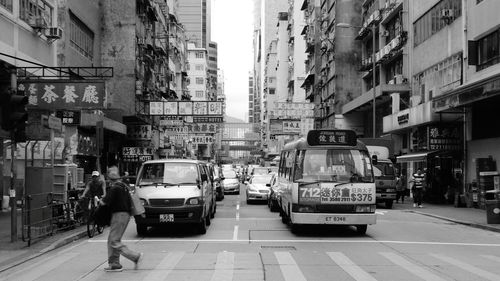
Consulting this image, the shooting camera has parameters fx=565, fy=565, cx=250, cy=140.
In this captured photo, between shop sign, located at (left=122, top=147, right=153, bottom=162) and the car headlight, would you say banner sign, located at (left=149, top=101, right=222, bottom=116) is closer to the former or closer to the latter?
shop sign, located at (left=122, top=147, right=153, bottom=162)

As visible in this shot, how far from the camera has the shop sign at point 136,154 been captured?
45594mm

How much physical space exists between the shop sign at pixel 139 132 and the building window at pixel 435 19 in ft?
74.7

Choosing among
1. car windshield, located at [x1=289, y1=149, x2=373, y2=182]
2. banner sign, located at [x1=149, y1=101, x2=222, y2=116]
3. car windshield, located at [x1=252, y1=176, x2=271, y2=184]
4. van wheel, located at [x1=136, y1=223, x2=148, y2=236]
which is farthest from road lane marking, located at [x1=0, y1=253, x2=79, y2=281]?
banner sign, located at [x1=149, y1=101, x2=222, y2=116]

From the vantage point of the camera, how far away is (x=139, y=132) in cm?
4806

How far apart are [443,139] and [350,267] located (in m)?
21.5

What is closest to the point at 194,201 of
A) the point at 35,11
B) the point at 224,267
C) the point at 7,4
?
the point at 224,267

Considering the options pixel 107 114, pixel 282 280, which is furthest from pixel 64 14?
pixel 282 280

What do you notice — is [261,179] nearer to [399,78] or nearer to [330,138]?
[330,138]

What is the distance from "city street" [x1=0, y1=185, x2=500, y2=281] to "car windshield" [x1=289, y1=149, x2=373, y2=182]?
1638 mm

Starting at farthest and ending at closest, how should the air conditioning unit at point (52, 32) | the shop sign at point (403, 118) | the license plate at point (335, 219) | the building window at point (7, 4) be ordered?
the shop sign at point (403, 118), the air conditioning unit at point (52, 32), the building window at point (7, 4), the license plate at point (335, 219)

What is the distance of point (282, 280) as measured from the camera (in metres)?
9.12

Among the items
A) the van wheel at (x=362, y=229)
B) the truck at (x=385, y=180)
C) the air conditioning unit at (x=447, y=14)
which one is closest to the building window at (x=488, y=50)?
the air conditioning unit at (x=447, y=14)

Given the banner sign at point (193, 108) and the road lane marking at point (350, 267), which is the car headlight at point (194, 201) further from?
the banner sign at point (193, 108)

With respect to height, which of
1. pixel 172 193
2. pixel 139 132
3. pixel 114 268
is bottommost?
pixel 114 268
